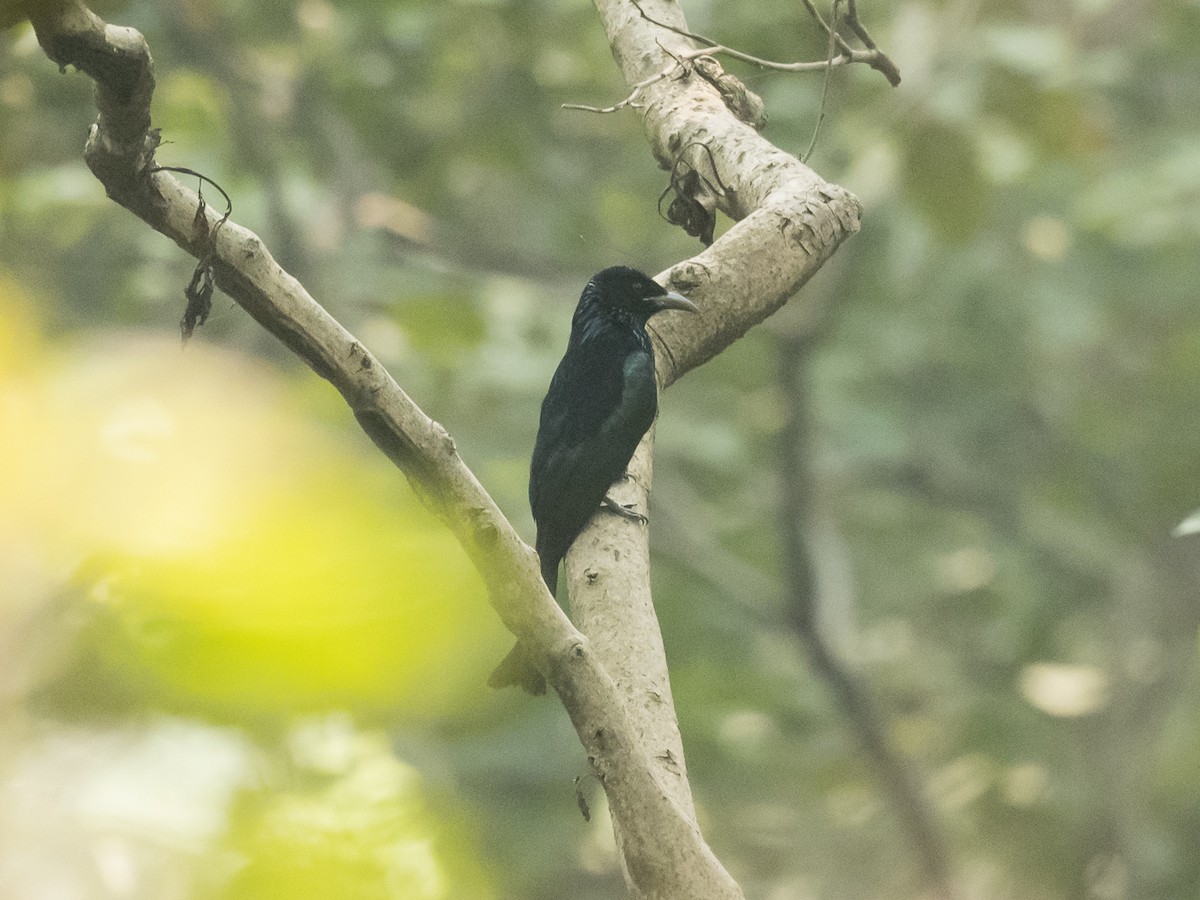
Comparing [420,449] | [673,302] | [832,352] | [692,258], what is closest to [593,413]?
[673,302]

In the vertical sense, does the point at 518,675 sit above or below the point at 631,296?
below

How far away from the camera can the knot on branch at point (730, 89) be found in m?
3.91

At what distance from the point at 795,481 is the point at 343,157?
257cm

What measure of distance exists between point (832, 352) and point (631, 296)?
4.47m

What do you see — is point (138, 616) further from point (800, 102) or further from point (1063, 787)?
point (1063, 787)

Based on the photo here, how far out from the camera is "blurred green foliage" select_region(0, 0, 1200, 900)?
5238mm

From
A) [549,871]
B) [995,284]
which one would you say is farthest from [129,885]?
[995,284]

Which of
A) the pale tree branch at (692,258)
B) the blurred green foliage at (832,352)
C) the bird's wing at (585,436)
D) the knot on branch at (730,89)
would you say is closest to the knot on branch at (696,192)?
the pale tree branch at (692,258)

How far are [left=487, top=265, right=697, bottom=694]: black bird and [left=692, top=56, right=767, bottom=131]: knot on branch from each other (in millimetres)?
634

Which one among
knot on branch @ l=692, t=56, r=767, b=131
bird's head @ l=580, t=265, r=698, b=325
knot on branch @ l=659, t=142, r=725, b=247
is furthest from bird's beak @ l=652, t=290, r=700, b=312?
knot on branch @ l=692, t=56, r=767, b=131

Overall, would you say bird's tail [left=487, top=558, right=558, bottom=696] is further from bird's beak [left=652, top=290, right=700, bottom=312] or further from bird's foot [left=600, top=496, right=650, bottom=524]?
bird's beak [left=652, top=290, right=700, bottom=312]

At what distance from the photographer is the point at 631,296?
11.9 ft

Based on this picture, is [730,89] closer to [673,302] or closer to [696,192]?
[696,192]

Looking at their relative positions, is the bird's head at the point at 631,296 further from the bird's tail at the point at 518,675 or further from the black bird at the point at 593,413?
the bird's tail at the point at 518,675
